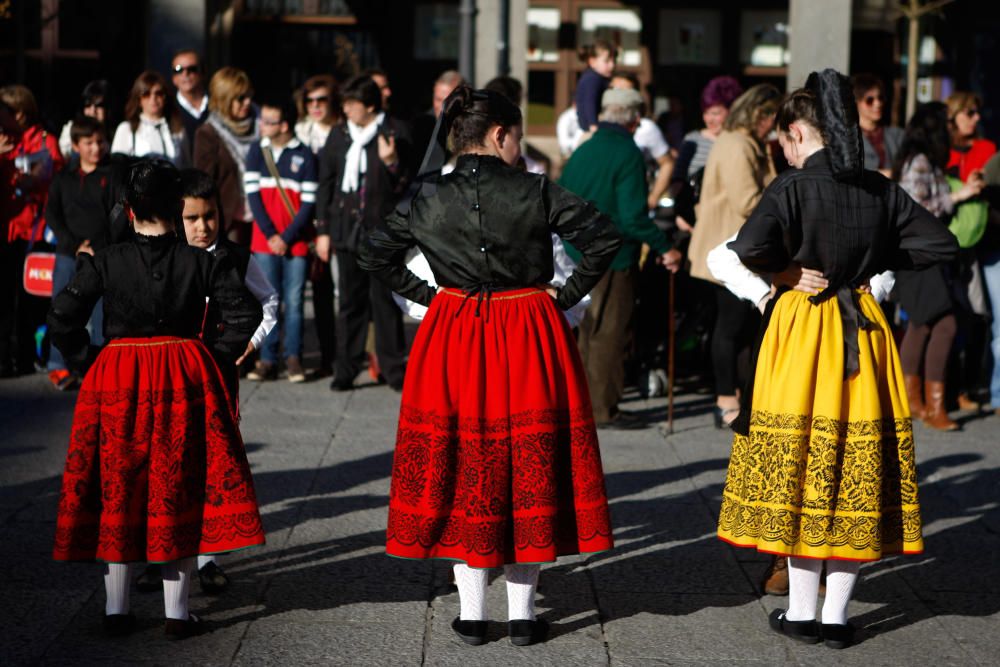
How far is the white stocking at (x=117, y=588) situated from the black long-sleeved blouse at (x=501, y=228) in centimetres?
142

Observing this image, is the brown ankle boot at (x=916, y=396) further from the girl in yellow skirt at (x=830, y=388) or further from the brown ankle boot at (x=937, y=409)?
the girl in yellow skirt at (x=830, y=388)

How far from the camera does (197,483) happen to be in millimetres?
4930

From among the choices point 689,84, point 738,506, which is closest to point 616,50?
point 738,506

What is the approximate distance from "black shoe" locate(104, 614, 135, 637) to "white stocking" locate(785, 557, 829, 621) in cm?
221

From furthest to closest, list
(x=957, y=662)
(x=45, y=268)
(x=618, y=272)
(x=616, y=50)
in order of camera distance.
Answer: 1. (x=616, y=50)
2. (x=45, y=268)
3. (x=618, y=272)
4. (x=957, y=662)

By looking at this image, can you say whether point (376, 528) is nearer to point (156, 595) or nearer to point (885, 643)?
point (156, 595)

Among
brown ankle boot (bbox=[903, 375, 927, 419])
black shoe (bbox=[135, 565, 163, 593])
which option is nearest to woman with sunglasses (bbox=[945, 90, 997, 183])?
brown ankle boot (bbox=[903, 375, 927, 419])

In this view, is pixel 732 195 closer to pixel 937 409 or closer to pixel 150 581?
pixel 937 409

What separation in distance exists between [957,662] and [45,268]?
22.6ft

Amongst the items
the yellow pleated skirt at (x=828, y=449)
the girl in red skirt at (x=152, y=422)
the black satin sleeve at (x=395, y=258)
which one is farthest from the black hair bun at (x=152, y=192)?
the yellow pleated skirt at (x=828, y=449)

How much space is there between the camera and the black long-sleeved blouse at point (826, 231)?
4.89 meters

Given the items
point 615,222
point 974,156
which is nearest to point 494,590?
point 615,222

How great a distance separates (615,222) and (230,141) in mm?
3166

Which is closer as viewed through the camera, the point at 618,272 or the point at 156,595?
the point at 156,595
